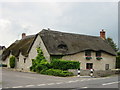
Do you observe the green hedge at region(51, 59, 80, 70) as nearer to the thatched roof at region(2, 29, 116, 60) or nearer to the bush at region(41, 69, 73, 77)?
the thatched roof at region(2, 29, 116, 60)

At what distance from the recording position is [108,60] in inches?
1602

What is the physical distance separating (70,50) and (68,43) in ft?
4.89

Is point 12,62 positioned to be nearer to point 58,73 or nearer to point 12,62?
point 12,62

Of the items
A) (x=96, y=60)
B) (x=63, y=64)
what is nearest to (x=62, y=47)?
(x=63, y=64)

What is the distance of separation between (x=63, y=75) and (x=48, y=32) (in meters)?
12.3

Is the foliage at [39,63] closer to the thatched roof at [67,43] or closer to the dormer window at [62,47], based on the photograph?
the thatched roof at [67,43]

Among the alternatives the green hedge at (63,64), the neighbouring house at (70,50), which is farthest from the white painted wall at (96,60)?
the green hedge at (63,64)

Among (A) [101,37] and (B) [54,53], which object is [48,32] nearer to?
(B) [54,53]

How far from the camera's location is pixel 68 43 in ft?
121

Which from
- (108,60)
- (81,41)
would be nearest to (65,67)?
(81,41)

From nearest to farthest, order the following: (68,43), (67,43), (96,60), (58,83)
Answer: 1. (58,83)
2. (67,43)
3. (68,43)
4. (96,60)

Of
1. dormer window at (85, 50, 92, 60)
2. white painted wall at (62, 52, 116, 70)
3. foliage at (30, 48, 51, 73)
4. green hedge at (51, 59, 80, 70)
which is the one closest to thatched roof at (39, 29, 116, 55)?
dormer window at (85, 50, 92, 60)

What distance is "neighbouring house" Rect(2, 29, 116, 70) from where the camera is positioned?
34781 millimetres

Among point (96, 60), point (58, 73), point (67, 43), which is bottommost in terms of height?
point (58, 73)
